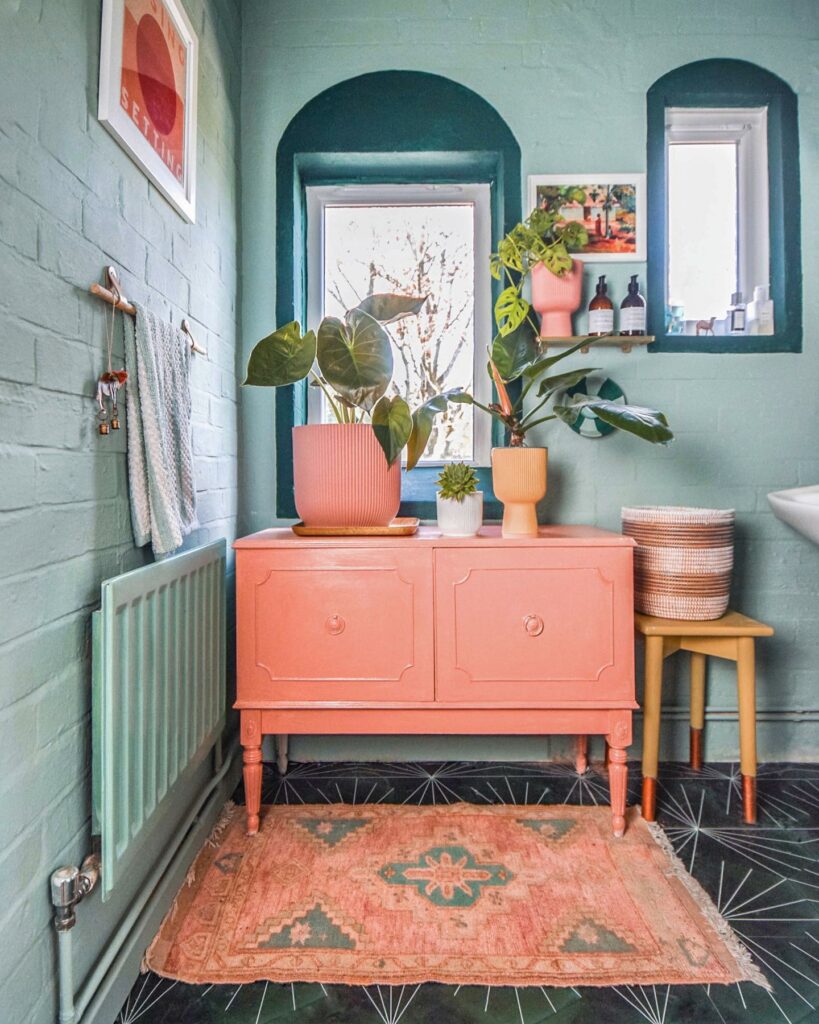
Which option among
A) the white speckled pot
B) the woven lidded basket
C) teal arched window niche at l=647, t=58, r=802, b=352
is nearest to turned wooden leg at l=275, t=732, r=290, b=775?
the white speckled pot

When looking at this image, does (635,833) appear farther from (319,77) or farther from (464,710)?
(319,77)

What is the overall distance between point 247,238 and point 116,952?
1982 mm

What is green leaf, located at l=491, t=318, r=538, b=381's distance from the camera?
1.83 m

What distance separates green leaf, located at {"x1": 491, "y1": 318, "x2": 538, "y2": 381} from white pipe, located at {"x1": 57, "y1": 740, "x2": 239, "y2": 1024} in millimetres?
1428

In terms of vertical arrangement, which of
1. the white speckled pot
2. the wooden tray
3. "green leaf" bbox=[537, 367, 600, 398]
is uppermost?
"green leaf" bbox=[537, 367, 600, 398]

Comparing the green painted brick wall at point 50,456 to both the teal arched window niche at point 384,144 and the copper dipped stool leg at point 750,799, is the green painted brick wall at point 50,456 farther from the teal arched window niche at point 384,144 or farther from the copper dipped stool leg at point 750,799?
the copper dipped stool leg at point 750,799

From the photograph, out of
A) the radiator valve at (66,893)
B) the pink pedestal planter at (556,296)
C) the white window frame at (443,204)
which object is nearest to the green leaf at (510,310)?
the pink pedestal planter at (556,296)

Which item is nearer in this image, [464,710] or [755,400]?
[464,710]

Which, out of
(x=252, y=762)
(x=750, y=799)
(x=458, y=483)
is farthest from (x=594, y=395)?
(x=252, y=762)

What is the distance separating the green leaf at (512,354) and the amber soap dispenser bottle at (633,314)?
0.41 m

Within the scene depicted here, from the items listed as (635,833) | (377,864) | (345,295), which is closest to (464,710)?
(377,864)

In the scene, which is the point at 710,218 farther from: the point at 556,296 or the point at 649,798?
the point at 649,798

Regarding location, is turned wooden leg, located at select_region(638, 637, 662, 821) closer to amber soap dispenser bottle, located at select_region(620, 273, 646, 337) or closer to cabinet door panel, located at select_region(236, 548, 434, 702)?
cabinet door panel, located at select_region(236, 548, 434, 702)

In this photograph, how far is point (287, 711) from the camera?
172 centimetres
